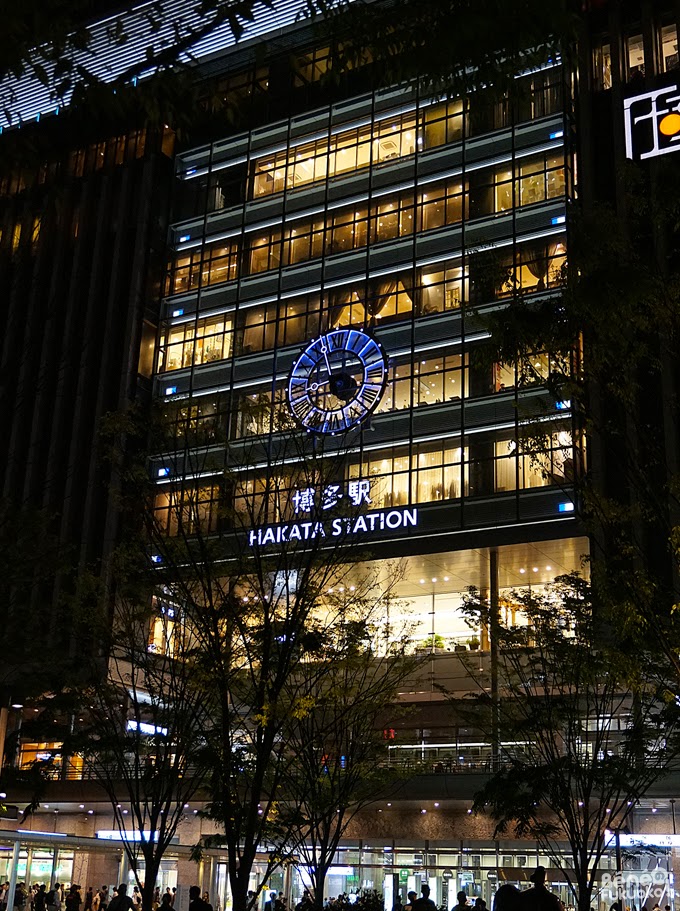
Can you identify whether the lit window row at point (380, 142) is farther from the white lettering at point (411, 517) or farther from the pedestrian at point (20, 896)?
the pedestrian at point (20, 896)

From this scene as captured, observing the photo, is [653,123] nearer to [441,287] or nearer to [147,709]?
[441,287]

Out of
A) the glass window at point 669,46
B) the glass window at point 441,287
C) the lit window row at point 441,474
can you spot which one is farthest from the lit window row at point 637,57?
the lit window row at point 441,474

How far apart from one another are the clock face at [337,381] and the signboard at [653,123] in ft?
41.4

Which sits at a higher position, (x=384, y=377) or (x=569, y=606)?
(x=384, y=377)

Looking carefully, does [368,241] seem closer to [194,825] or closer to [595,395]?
[595,395]

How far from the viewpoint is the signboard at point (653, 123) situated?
39.8 m

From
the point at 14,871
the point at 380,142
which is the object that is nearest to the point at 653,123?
the point at 380,142

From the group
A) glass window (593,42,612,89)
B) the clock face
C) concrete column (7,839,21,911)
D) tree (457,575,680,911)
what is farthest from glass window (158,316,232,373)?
tree (457,575,680,911)

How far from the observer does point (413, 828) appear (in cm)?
3509

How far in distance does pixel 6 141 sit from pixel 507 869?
105 feet

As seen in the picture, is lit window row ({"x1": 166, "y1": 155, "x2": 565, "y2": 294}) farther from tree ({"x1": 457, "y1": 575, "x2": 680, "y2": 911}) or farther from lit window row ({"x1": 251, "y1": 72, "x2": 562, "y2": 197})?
tree ({"x1": 457, "y1": 575, "x2": 680, "y2": 911})

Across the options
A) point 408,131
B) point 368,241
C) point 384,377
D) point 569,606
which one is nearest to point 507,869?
point 569,606

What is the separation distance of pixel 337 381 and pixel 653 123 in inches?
621

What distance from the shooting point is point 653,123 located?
40219 mm
